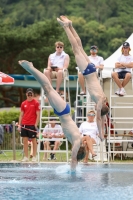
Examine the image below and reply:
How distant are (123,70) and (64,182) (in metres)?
6.67

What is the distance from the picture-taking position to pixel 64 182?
36.3ft

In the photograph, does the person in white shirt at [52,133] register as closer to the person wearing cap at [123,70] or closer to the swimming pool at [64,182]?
the person wearing cap at [123,70]

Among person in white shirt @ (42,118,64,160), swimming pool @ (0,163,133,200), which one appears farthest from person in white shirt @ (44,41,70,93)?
swimming pool @ (0,163,133,200)

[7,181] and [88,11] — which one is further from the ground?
[88,11]

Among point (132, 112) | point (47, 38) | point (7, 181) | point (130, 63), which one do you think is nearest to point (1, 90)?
point (47, 38)

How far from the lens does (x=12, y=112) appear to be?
26.5m

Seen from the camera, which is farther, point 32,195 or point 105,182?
point 105,182

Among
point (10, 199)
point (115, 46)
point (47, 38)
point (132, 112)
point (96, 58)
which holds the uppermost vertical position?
point (115, 46)

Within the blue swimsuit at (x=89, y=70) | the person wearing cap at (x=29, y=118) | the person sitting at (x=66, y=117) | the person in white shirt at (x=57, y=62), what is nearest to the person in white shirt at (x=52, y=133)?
the person wearing cap at (x=29, y=118)

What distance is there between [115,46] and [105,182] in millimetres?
81015

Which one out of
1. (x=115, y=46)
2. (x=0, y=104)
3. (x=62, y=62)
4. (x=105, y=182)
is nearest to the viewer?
(x=105, y=182)

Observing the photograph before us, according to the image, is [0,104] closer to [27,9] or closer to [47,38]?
[47,38]

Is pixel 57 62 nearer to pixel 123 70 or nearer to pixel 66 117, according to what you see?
pixel 123 70

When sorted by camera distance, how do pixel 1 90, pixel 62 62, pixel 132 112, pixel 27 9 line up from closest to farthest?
1. pixel 62 62
2. pixel 132 112
3. pixel 1 90
4. pixel 27 9
